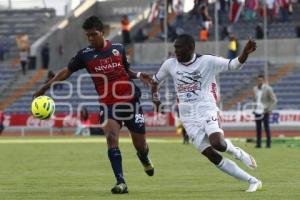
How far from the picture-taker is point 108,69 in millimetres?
13758

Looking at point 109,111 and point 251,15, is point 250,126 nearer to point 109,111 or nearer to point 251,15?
point 251,15

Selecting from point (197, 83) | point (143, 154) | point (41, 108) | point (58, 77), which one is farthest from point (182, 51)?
point (41, 108)

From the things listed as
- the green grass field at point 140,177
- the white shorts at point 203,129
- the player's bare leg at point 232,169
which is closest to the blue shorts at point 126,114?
the green grass field at point 140,177

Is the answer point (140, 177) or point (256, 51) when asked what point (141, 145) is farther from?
point (256, 51)

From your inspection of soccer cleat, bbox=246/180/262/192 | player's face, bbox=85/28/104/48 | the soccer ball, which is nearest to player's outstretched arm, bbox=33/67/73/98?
the soccer ball

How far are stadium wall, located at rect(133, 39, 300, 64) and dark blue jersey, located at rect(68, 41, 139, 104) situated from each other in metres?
31.9

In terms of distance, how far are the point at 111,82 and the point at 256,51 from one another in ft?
109

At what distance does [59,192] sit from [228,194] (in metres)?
2.32

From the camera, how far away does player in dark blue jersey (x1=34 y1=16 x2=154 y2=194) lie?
13516 millimetres

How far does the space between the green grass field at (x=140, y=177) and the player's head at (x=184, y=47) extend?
1804mm

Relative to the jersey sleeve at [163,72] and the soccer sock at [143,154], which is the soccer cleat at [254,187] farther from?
the soccer sock at [143,154]

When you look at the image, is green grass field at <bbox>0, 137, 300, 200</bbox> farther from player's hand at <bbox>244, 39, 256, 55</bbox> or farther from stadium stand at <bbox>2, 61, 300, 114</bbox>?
stadium stand at <bbox>2, 61, 300, 114</bbox>

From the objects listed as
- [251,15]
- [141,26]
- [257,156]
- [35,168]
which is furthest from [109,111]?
[141,26]

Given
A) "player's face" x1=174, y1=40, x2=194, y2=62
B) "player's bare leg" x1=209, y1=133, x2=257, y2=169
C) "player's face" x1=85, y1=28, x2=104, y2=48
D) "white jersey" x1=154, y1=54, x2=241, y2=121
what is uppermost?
"player's face" x1=85, y1=28, x2=104, y2=48
